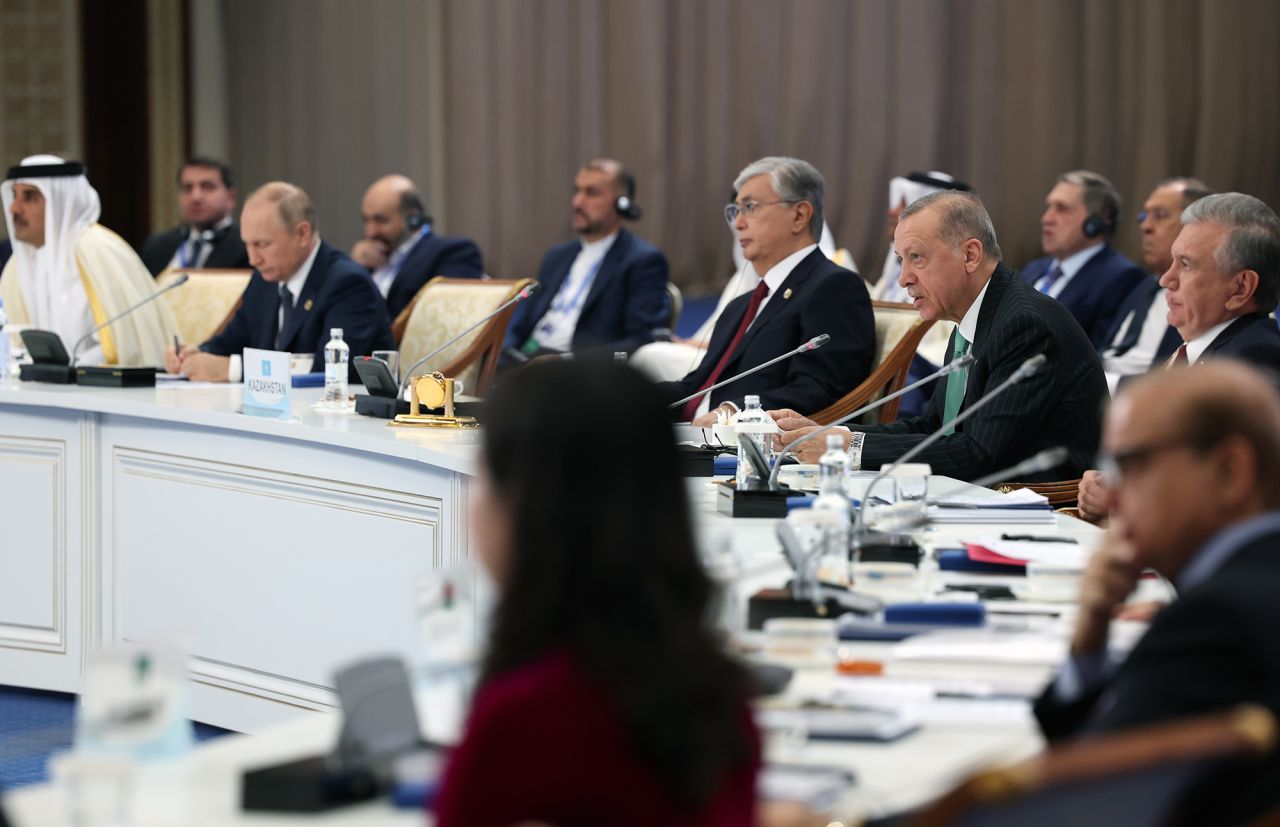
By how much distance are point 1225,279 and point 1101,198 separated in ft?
11.0

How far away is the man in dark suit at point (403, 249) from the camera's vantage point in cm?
705

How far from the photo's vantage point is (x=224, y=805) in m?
1.40

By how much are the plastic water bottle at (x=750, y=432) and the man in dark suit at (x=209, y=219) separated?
4.57m

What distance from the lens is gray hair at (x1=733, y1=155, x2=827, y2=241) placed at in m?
4.46

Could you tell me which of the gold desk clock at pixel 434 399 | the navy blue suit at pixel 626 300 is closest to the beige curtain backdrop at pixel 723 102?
the navy blue suit at pixel 626 300

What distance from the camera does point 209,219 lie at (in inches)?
294

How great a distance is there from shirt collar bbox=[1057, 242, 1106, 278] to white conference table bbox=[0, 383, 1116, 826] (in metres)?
3.41

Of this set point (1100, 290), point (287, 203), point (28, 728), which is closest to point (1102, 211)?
point (1100, 290)

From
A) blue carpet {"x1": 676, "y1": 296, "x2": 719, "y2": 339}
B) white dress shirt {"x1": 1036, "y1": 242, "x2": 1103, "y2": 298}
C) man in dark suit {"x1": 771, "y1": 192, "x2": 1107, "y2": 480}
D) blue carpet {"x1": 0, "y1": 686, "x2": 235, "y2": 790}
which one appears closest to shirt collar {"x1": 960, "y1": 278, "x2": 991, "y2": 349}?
man in dark suit {"x1": 771, "y1": 192, "x2": 1107, "y2": 480}

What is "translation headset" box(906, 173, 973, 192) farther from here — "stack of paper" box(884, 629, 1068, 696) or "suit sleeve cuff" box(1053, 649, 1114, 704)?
"suit sleeve cuff" box(1053, 649, 1114, 704)

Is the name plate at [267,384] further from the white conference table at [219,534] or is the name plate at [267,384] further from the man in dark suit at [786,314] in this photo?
the man in dark suit at [786,314]

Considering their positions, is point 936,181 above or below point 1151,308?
above

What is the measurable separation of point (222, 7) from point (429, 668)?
8.63 metres

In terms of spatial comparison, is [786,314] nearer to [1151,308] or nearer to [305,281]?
[305,281]
